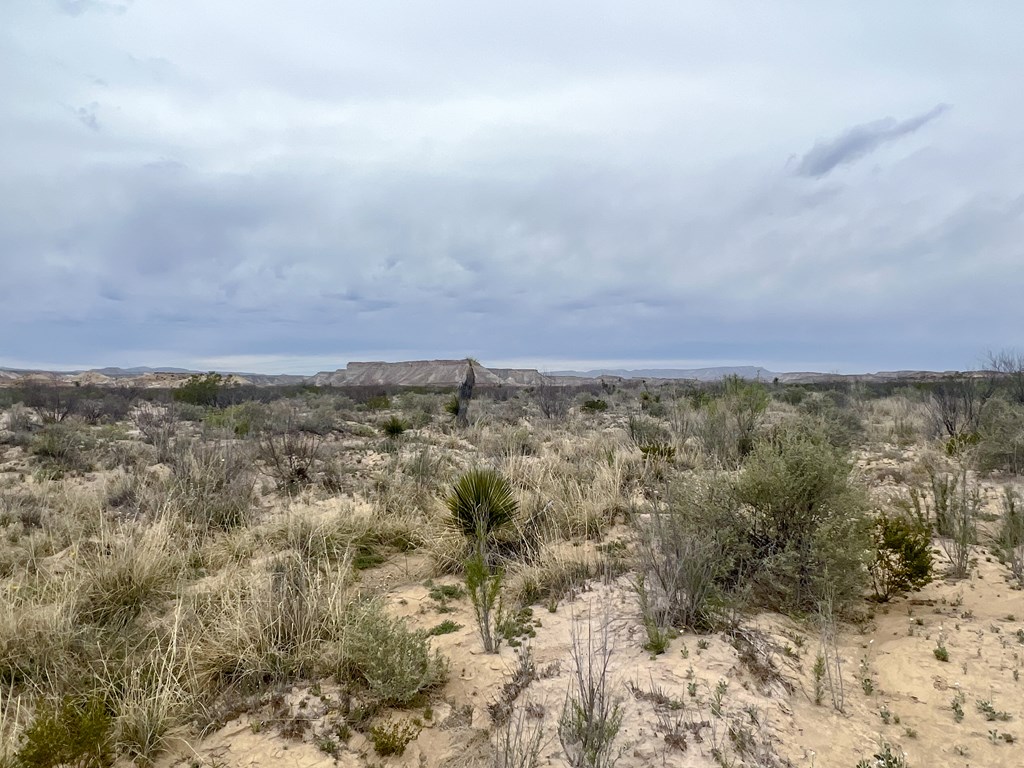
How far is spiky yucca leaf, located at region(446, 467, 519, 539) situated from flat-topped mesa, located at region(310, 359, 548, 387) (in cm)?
7331

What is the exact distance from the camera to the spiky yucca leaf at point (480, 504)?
6.27 m

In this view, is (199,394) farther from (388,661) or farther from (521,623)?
(388,661)

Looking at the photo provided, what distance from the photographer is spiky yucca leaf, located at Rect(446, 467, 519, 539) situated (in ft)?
20.6

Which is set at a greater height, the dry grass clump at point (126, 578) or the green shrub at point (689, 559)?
the green shrub at point (689, 559)

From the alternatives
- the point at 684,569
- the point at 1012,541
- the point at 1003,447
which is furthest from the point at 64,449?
the point at 1003,447

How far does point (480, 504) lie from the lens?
6.28 m

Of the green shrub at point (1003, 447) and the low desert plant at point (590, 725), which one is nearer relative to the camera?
the low desert plant at point (590, 725)

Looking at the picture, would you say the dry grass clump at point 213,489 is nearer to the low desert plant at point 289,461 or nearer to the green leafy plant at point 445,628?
the low desert plant at point 289,461

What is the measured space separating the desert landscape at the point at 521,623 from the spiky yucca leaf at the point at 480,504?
0.03m

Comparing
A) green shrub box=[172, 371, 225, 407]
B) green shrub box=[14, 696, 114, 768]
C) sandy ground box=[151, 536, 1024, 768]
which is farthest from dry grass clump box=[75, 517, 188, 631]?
green shrub box=[172, 371, 225, 407]

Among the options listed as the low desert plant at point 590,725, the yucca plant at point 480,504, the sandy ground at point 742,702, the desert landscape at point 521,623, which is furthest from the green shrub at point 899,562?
the yucca plant at point 480,504

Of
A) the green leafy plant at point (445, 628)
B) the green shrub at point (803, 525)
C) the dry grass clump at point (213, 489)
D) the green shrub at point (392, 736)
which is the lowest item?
the green shrub at point (392, 736)

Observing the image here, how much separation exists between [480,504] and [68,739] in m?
3.90

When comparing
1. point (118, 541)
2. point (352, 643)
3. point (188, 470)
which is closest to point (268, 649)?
point (352, 643)
